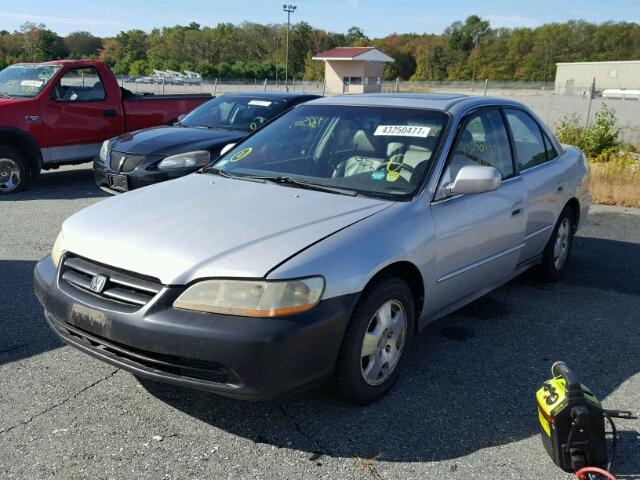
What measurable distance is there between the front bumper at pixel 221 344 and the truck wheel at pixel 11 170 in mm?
7014

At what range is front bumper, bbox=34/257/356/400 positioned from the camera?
267 cm

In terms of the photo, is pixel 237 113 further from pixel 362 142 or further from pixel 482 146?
pixel 482 146

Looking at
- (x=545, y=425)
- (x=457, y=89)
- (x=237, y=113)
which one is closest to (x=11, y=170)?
(x=237, y=113)

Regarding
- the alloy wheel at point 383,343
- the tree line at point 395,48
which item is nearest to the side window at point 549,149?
the alloy wheel at point 383,343

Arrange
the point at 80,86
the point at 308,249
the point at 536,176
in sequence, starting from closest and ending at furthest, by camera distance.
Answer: the point at 308,249
the point at 536,176
the point at 80,86

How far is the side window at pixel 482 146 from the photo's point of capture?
3.94 meters

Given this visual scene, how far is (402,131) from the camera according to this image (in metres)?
4.04

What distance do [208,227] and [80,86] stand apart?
7693mm

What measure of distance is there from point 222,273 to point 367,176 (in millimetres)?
1402

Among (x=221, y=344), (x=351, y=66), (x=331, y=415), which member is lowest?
(x=331, y=415)

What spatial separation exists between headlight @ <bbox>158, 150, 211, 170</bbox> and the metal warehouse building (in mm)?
60989

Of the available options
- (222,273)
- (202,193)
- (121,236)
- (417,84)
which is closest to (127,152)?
(202,193)

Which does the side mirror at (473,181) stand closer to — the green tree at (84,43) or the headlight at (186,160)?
the headlight at (186,160)

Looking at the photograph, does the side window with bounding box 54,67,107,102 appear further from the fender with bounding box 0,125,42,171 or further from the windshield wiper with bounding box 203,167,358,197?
the windshield wiper with bounding box 203,167,358,197
